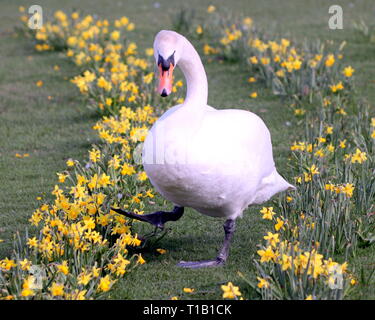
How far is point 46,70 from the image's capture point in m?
9.59

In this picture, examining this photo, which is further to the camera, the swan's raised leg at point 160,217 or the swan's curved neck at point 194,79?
the swan's raised leg at point 160,217

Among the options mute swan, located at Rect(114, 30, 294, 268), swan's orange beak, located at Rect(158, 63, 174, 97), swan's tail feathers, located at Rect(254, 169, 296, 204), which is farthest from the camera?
swan's tail feathers, located at Rect(254, 169, 296, 204)

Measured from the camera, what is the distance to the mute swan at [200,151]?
3908 millimetres

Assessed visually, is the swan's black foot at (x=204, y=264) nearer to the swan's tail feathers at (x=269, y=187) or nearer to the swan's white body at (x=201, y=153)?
the swan's white body at (x=201, y=153)

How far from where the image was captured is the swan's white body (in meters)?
3.92

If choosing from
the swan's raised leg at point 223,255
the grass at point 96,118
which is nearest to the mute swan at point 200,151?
the swan's raised leg at point 223,255

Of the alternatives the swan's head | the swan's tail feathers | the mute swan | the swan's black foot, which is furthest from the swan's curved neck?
the swan's black foot

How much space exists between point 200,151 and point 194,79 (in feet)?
1.57

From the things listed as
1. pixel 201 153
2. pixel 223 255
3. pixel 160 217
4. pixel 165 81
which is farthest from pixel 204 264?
pixel 165 81

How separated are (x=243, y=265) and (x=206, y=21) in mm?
Answer: 7016

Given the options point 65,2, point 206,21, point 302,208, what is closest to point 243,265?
point 302,208

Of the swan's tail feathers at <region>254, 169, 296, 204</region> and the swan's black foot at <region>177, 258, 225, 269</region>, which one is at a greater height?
the swan's tail feathers at <region>254, 169, 296, 204</region>

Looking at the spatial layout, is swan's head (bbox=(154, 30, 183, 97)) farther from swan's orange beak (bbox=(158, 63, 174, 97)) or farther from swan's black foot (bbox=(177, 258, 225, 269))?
swan's black foot (bbox=(177, 258, 225, 269))

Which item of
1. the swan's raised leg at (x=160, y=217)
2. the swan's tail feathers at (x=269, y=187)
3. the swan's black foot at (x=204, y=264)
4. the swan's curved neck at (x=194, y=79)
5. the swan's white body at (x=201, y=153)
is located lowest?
the swan's black foot at (x=204, y=264)
